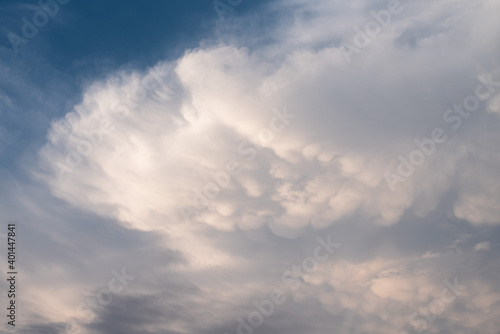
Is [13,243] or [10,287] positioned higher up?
[13,243]

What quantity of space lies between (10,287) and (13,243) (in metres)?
11.4

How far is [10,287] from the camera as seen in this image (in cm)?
7656

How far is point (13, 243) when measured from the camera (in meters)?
76.2
